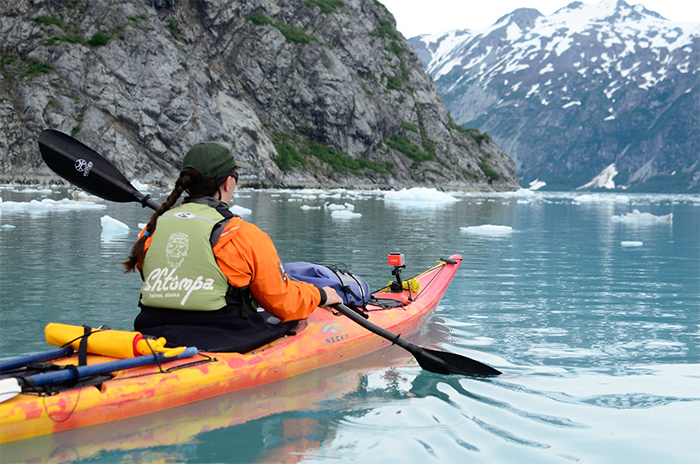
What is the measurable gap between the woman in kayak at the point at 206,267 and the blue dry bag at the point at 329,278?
0.85 meters

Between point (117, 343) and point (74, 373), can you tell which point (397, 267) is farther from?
point (74, 373)

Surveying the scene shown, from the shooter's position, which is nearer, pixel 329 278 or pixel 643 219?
pixel 329 278

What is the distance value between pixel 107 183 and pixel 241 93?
59759mm

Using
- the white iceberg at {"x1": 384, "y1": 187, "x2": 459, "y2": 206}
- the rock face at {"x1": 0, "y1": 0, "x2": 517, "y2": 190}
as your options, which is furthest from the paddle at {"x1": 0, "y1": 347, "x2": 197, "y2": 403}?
the rock face at {"x1": 0, "y1": 0, "x2": 517, "y2": 190}

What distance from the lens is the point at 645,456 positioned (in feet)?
9.53

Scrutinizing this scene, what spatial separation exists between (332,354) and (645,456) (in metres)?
2.23

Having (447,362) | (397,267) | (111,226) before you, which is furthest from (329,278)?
(111,226)

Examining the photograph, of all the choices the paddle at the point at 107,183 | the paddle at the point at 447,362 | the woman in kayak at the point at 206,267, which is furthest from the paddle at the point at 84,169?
the paddle at the point at 447,362

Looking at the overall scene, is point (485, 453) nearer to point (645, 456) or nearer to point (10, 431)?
point (645, 456)

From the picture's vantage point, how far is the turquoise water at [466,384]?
2939 mm

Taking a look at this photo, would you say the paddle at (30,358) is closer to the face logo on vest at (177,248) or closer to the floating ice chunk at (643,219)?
the face logo on vest at (177,248)

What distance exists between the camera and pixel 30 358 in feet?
10.3

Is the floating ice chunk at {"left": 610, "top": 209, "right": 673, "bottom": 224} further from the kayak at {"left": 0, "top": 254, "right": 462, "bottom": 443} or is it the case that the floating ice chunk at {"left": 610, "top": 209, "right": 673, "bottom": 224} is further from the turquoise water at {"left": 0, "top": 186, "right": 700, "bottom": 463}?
the kayak at {"left": 0, "top": 254, "right": 462, "bottom": 443}

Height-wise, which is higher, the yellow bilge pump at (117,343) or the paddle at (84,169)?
the paddle at (84,169)
